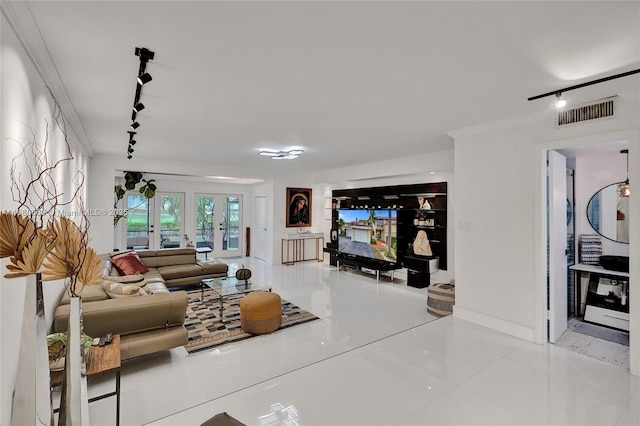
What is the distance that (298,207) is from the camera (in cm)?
851

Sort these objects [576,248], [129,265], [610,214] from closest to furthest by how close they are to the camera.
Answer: [610,214], [576,248], [129,265]

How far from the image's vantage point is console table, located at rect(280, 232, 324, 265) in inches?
323

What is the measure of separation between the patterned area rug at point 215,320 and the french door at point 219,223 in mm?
4217

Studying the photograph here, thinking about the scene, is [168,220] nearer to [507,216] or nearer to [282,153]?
[282,153]

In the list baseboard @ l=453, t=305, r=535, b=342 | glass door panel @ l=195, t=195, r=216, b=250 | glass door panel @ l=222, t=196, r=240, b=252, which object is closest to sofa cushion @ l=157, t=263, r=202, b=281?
glass door panel @ l=195, t=195, r=216, b=250

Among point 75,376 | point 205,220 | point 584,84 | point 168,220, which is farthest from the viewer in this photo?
point 205,220

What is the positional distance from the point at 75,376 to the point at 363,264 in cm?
564

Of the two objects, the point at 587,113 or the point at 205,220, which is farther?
the point at 205,220

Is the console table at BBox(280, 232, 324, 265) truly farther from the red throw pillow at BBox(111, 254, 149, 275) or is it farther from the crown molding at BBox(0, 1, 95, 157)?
the crown molding at BBox(0, 1, 95, 157)

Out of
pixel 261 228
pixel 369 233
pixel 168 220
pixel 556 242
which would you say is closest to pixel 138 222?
pixel 168 220

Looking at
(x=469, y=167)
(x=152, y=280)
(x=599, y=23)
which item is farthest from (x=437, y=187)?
(x=152, y=280)

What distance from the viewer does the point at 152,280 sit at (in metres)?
4.65

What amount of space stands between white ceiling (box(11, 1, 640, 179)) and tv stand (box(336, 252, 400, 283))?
3129 mm

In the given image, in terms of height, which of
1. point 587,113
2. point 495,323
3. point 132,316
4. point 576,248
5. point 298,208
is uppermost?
point 587,113
